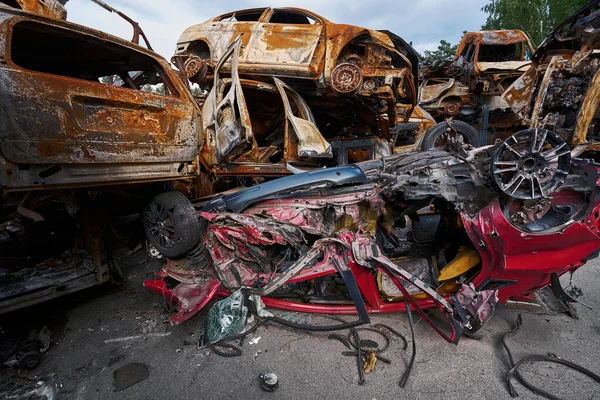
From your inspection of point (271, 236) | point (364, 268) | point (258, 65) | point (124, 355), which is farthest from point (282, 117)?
point (124, 355)

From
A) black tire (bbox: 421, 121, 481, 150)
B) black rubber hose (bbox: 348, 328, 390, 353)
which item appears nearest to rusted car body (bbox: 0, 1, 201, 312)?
black rubber hose (bbox: 348, 328, 390, 353)

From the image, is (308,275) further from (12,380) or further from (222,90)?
(222,90)

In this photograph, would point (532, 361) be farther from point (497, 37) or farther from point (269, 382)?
point (497, 37)

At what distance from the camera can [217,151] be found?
3.72 meters

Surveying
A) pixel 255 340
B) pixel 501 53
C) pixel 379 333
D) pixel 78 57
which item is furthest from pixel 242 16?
pixel 501 53

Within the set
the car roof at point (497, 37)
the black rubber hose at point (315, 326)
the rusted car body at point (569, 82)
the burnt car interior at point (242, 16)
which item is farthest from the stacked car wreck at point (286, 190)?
the car roof at point (497, 37)

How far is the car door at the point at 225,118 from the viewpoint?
11.7ft

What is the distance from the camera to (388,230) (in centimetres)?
294

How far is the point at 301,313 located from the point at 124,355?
1.38 meters

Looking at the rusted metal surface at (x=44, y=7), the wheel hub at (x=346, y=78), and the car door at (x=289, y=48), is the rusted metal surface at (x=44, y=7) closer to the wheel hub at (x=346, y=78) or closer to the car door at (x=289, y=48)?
the car door at (x=289, y=48)

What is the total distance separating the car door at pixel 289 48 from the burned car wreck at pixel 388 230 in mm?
1954

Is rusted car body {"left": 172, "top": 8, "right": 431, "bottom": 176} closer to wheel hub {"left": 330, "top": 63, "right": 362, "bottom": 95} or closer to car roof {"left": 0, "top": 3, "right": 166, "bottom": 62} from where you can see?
wheel hub {"left": 330, "top": 63, "right": 362, "bottom": 95}

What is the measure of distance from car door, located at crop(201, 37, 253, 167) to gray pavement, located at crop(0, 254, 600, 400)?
1939 mm

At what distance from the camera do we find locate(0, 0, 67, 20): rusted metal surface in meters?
2.78
